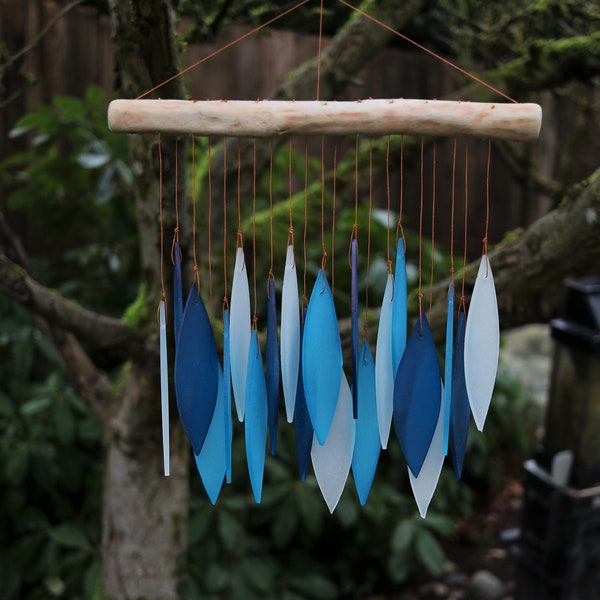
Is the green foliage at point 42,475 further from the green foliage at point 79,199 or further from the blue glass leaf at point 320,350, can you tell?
the blue glass leaf at point 320,350

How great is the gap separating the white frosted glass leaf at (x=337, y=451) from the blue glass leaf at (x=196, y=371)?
169 mm

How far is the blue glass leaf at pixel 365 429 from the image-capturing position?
1.11 meters

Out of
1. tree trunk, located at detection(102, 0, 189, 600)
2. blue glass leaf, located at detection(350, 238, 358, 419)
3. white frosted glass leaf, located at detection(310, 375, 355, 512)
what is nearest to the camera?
blue glass leaf, located at detection(350, 238, 358, 419)

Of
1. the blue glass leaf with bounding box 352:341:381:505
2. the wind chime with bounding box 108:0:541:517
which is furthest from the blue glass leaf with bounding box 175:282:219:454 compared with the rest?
the blue glass leaf with bounding box 352:341:381:505

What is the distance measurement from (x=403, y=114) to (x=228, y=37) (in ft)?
8.77

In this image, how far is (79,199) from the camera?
2891 mm

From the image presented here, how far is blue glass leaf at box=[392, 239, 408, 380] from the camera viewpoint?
1.05 metres

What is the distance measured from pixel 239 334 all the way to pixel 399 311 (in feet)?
0.75

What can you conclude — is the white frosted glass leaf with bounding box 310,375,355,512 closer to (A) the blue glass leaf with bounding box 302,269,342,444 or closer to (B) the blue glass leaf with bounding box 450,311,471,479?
(A) the blue glass leaf with bounding box 302,269,342,444

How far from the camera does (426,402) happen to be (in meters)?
1.08

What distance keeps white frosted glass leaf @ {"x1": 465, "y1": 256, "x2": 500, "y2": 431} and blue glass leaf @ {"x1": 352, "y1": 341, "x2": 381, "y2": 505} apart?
14 cm

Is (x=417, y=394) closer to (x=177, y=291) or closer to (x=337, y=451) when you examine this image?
(x=337, y=451)

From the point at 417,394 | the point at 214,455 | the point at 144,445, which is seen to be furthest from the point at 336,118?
the point at 144,445

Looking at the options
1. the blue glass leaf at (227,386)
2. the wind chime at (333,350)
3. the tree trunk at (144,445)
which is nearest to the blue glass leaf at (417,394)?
the wind chime at (333,350)
